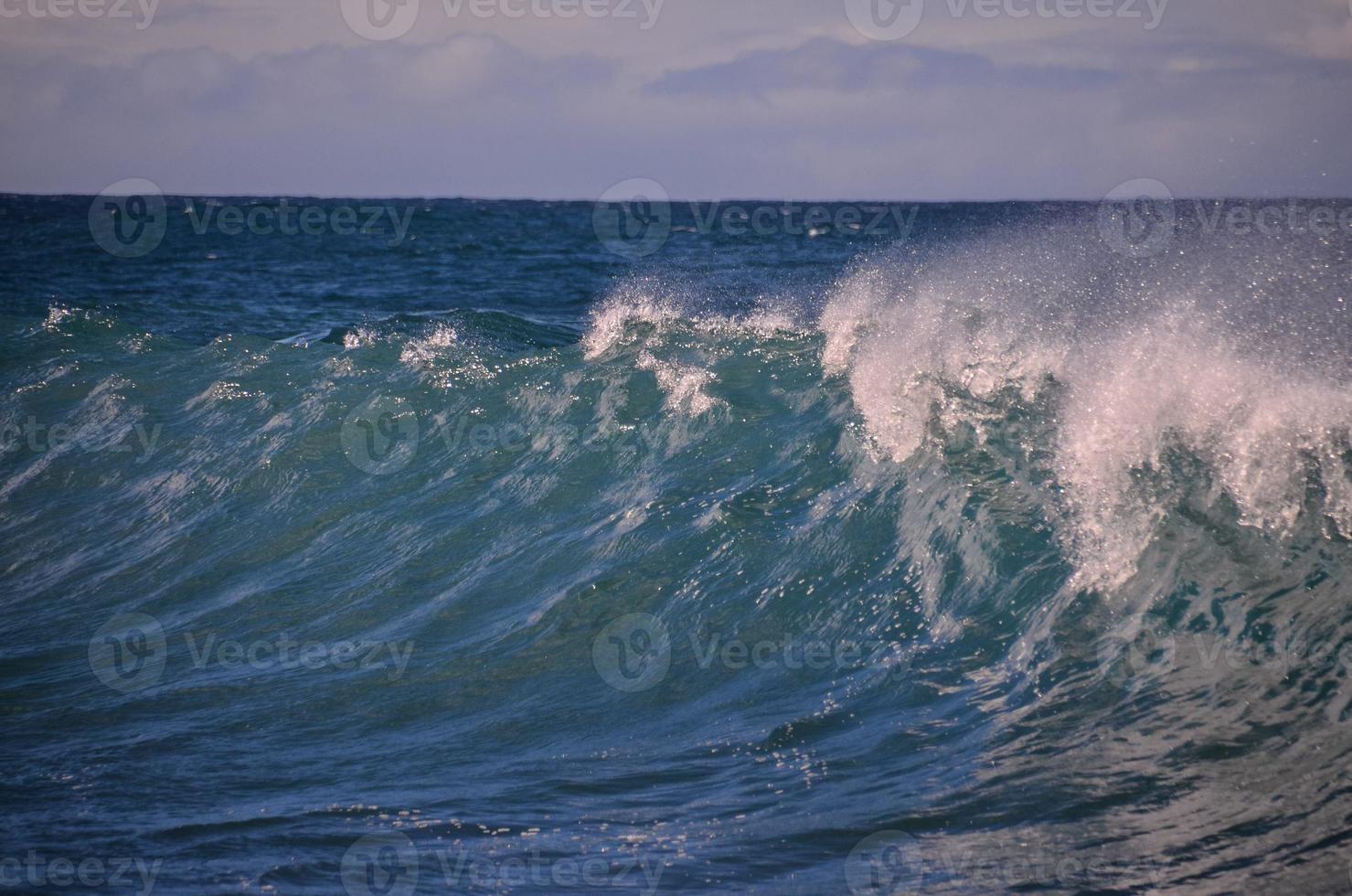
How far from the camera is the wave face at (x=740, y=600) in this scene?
3.82 metres

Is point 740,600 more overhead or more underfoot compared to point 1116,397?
more underfoot

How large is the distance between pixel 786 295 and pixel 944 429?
7.33 metres

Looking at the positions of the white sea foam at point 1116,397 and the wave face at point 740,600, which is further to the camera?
the white sea foam at point 1116,397

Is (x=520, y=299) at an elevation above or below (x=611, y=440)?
above

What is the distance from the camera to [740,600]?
19.4 ft

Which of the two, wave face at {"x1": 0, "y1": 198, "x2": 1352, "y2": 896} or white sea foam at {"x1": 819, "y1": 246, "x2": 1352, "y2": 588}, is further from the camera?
white sea foam at {"x1": 819, "y1": 246, "x2": 1352, "y2": 588}

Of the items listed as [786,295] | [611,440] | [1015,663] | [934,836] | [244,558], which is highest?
[786,295]

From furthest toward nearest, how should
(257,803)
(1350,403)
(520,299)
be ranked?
(520,299) → (1350,403) → (257,803)

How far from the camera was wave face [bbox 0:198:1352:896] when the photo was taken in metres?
3.82

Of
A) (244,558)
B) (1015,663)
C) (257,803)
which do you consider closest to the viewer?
(257,803)

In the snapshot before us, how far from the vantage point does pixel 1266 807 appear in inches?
143

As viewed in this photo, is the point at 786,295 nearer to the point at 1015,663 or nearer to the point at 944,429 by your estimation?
the point at 944,429

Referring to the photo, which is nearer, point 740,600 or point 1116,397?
point 740,600

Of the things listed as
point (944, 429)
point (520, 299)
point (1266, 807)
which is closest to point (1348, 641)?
point (1266, 807)
